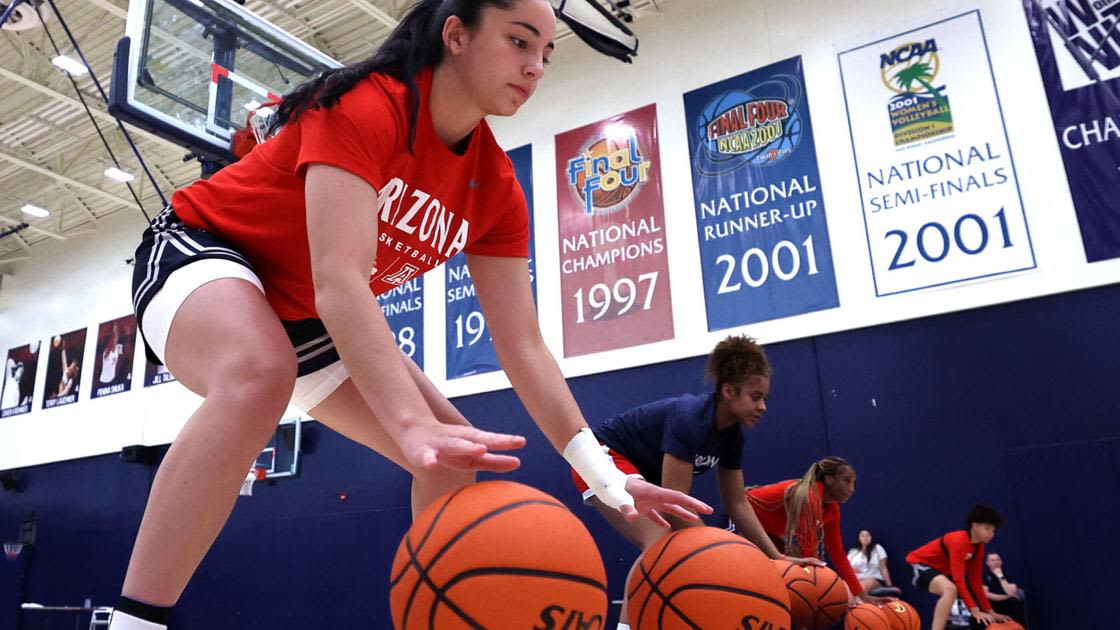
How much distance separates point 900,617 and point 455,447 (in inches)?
173

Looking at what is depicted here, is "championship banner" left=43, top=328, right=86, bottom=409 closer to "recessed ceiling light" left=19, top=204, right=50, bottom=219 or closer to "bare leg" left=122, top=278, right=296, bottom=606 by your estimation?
"recessed ceiling light" left=19, top=204, right=50, bottom=219

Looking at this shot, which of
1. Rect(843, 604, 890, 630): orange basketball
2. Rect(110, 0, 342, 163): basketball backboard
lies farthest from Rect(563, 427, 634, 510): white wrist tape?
Rect(110, 0, 342, 163): basketball backboard

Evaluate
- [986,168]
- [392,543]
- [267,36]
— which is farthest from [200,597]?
[986,168]

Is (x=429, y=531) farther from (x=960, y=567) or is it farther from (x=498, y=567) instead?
(x=960, y=567)

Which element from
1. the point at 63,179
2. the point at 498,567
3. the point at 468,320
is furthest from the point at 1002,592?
the point at 63,179

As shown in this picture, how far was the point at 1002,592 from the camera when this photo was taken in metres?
5.66

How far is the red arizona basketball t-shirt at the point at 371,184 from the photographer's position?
1.39 m

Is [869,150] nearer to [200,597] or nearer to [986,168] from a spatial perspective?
[986,168]

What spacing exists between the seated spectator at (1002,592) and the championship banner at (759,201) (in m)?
2.35

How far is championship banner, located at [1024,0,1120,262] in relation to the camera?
603 centimetres

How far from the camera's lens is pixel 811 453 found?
661 cm

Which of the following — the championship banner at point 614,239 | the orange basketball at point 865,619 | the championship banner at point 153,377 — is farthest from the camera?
the championship banner at point 153,377

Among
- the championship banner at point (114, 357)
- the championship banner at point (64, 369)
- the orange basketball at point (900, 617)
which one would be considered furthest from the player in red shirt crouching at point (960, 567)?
the championship banner at point (64, 369)

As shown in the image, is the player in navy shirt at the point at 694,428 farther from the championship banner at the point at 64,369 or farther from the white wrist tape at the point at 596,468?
the championship banner at the point at 64,369
